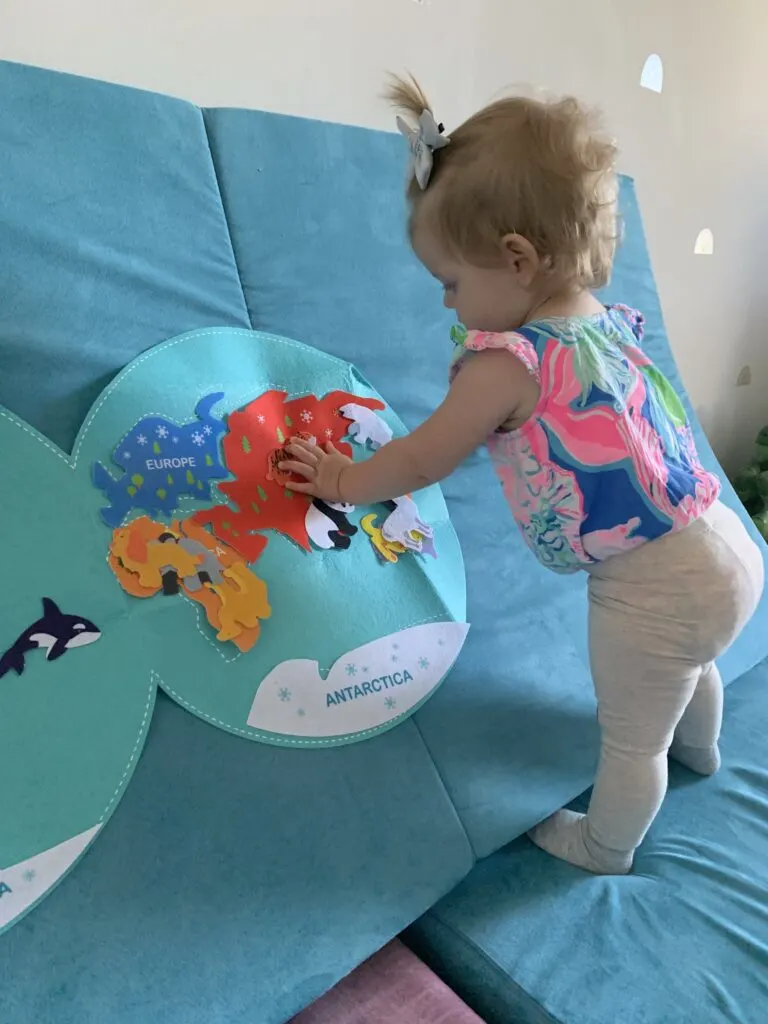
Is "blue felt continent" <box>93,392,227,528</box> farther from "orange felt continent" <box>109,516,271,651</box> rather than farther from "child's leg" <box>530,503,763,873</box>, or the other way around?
"child's leg" <box>530,503,763,873</box>

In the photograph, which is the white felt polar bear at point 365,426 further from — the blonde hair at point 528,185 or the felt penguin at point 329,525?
the blonde hair at point 528,185

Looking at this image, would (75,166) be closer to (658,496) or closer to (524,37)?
(658,496)

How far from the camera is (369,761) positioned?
0.80 metres

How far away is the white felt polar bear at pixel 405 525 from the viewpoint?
91cm

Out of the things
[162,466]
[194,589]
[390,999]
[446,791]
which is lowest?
[390,999]

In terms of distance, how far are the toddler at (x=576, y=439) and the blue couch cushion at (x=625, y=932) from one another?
5cm

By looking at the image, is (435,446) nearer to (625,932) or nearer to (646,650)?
(646,650)

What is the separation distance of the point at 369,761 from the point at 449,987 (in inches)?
8.8

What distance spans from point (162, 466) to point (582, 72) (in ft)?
3.77

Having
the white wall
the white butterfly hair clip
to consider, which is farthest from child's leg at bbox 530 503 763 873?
the white wall

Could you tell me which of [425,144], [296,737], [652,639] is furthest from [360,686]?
[425,144]

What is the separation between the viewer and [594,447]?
0.78 metres

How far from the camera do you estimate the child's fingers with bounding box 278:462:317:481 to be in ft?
2.78

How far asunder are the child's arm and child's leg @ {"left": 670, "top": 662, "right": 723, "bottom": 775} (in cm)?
43
